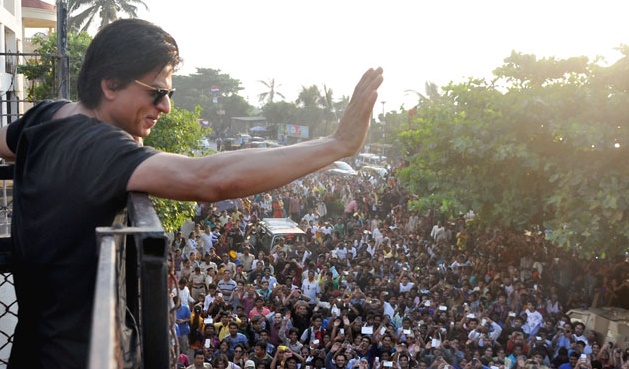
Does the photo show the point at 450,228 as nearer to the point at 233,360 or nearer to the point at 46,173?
the point at 233,360

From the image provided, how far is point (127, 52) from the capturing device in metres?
1.45

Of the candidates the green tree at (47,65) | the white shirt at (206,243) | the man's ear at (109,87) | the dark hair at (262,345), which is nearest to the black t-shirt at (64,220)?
the man's ear at (109,87)

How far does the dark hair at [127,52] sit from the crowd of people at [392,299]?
557cm

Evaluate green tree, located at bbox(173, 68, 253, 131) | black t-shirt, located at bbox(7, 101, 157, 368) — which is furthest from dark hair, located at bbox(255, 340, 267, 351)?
green tree, located at bbox(173, 68, 253, 131)

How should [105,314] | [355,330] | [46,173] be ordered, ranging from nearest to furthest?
[105,314] < [46,173] < [355,330]

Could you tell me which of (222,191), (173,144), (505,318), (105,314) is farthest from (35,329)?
(505,318)

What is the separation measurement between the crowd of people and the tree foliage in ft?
3.90

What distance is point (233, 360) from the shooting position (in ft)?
29.5

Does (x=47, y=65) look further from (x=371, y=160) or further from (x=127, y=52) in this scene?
(x=371, y=160)

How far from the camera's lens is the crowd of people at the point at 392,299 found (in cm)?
959

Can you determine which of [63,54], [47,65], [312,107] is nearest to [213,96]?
[312,107]

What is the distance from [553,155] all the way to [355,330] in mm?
5284

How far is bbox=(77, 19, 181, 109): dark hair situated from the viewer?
1451 mm

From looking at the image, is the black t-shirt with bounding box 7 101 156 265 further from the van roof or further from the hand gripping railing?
the van roof
